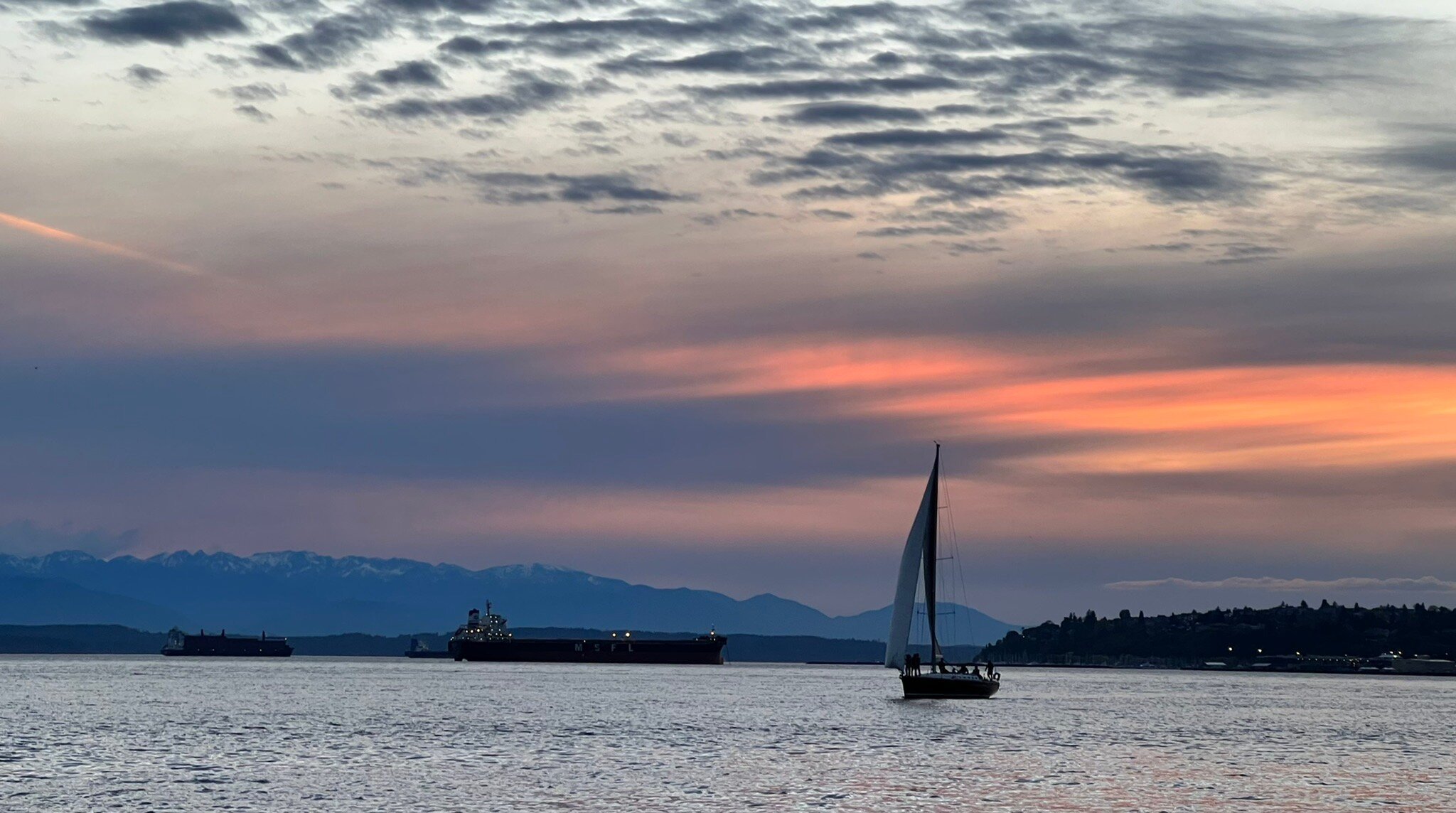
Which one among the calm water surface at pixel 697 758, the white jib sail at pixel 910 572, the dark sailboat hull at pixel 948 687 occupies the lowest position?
the calm water surface at pixel 697 758

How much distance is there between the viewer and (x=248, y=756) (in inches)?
3231

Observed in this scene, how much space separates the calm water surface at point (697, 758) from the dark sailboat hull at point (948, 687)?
178 centimetres

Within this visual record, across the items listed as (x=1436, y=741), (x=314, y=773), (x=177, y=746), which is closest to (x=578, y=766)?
(x=314, y=773)

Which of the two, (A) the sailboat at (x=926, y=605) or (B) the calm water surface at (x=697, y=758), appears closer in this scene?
(B) the calm water surface at (x=697, y=758)

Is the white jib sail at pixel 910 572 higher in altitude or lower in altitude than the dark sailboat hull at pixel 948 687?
higher

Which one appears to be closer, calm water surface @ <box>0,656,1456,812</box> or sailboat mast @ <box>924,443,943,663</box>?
calm water surface @ <box>0,656,1456,812</box>

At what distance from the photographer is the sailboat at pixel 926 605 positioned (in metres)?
136

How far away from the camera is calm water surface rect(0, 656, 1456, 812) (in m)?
63.1

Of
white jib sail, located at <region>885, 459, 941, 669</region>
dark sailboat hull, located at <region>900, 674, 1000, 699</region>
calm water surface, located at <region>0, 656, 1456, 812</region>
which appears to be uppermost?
white jib sail, located at <region>885, 459, 941, 669</region>

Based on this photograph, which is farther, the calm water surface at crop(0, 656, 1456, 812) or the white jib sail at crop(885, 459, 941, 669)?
the white jib sail at crop(885, 459, 941, 669)

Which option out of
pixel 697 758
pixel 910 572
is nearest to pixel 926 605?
pixel 910 572

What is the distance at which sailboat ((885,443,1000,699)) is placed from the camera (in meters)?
136

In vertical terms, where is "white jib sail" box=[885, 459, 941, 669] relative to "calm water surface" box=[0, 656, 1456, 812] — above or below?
above

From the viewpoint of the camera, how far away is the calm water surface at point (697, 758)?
63062mm
